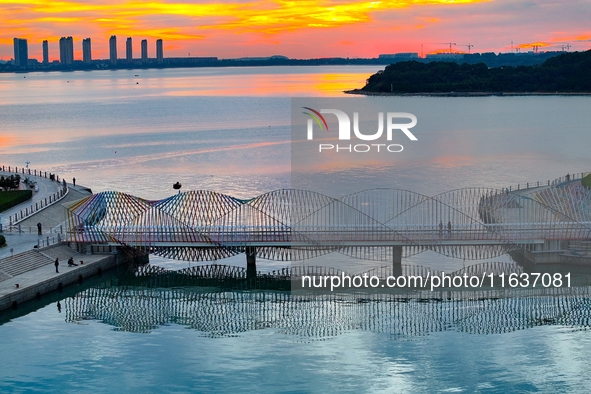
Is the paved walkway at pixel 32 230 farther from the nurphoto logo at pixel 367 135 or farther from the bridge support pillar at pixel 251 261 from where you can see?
the nurphoto logo at pixel 367 135

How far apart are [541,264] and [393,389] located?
61.2 ft

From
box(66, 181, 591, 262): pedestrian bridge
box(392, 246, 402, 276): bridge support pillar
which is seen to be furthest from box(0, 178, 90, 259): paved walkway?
box(392, 246, 402, 276): bridge support pillar

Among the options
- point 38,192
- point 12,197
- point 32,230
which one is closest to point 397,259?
point 32,230

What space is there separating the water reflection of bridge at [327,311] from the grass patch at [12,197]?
14.1 m

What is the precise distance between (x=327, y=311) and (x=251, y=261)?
8649mm

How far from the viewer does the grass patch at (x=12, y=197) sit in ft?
189

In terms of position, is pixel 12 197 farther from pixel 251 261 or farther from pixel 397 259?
pixel 397 259

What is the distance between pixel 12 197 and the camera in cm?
6009

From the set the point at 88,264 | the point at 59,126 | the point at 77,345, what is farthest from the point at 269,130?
the point at 77,345

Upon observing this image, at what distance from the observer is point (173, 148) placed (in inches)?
4503

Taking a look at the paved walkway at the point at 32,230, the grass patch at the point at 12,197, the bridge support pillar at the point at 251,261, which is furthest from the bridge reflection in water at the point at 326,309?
the grass patch at the point at 12,197

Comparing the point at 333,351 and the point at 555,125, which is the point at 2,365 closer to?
the point at 333,351

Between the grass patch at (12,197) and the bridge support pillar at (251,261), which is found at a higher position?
the grass patch at (12,197)

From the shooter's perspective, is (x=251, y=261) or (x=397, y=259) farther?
(x=251, y=261)
